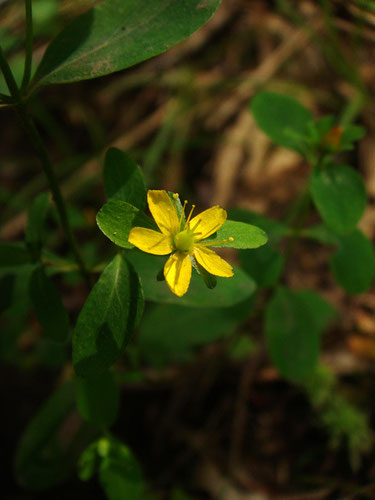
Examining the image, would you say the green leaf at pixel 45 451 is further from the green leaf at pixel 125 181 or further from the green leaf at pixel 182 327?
the green leaf at pixel 125 181

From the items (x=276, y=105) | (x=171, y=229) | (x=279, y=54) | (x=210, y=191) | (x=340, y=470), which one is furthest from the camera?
(x=279, y=54)

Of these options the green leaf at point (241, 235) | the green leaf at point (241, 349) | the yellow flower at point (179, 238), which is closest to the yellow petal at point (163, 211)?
the yellow flower at point (179, 238)

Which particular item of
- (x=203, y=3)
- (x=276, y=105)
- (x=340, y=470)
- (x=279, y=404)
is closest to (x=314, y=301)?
(x=279, y=404)

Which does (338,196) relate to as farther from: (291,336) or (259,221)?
(291,336)

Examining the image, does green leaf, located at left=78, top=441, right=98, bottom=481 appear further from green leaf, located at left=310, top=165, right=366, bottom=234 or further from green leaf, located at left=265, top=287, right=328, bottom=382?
green leaf, located at left=310, top=165, right=366, bottom=234

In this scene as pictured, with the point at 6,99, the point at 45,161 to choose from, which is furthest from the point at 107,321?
the point at 6,99

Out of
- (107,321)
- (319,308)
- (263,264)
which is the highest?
(107,321)

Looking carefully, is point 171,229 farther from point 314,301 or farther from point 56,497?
point 56,497
